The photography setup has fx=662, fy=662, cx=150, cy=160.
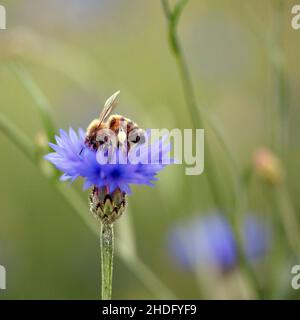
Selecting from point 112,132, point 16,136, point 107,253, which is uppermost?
point 16,136

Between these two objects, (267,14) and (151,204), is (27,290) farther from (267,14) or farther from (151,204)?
(267,14)

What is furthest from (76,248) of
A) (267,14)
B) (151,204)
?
(267,14)

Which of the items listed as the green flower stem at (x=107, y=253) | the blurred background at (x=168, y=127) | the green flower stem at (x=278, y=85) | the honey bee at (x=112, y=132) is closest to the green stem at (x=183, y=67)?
the blurred background at (x=168, y=127)

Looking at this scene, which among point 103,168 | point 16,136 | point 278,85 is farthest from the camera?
point 278,85

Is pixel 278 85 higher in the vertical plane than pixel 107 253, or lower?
higher

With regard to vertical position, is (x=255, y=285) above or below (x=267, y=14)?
below

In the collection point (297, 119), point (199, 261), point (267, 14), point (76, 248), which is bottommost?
point (199, 261)

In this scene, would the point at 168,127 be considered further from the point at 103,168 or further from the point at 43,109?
the point at 103,168

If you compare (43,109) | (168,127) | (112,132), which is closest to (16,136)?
(43,109)
